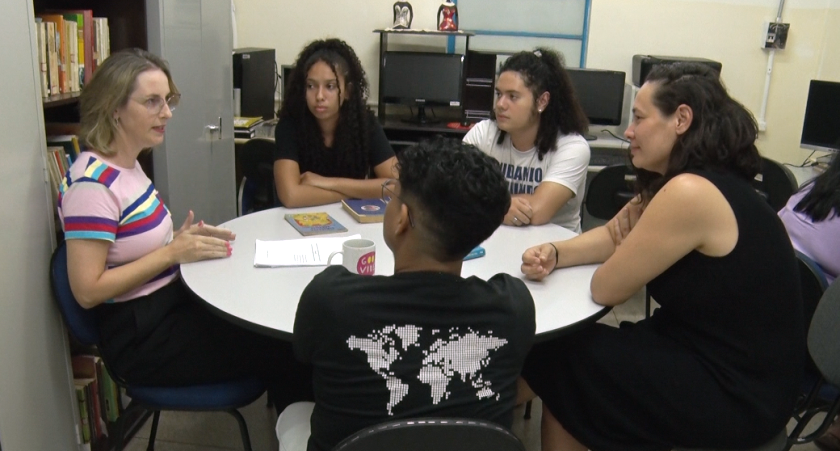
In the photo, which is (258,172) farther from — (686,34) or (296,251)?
(686,34)

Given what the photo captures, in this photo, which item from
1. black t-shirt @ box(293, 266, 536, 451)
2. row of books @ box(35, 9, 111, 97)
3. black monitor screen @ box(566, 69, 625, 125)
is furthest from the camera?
black monitor screen @ box(566, 69, 625, 125)

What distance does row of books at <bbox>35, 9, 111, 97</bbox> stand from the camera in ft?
6.28

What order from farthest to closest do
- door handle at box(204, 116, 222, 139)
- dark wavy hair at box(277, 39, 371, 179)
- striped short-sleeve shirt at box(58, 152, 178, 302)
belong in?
door handle at box(204, 116, 222, 139)
dark wavy hair at box(277, 39, 371, 179)
striped short-sleeve shirt at box(58, 152, 178, 302)

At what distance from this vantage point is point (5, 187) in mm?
1589

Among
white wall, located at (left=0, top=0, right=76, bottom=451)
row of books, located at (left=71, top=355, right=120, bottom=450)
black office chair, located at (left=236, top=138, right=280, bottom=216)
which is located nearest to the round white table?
white wall, located at (left=0, top=0, right=76, bottom=451)

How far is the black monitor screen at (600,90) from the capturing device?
4.13 metres

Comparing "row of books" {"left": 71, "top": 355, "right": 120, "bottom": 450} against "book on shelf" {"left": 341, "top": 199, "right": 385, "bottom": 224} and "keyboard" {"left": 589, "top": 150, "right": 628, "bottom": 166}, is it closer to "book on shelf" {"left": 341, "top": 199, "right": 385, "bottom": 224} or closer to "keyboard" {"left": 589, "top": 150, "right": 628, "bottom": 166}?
"book on shelf" {"left": 341, "top": 199, "right": 385, "bottom": 224}

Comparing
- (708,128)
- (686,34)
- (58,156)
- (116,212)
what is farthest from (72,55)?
(686,34)

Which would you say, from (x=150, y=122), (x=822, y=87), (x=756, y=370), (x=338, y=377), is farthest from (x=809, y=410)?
(x=822, y=87)

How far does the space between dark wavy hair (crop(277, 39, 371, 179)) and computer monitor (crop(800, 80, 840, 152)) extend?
267 centimetres

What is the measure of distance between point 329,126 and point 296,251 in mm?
940

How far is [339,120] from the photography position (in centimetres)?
267

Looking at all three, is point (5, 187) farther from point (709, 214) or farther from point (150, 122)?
point (709, 214)

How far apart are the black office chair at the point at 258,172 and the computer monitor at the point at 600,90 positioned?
1.95 metres
